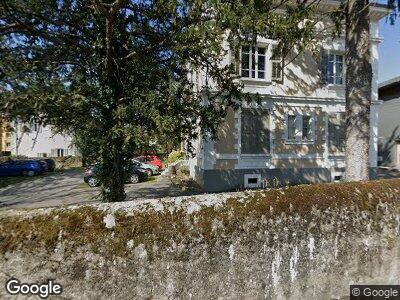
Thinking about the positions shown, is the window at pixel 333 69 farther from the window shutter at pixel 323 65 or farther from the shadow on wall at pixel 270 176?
the shadow on wall at pixel 270 176

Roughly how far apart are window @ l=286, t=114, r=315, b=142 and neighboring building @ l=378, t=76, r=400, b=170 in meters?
14.3

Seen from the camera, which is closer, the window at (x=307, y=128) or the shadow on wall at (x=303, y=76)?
the shadow on wall at (x=303, y=76)

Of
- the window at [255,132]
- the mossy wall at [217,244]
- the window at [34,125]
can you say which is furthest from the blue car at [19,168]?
the mossy wall at [217,244]

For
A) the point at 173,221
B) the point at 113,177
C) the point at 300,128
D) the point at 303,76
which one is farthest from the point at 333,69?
the point at 173,221

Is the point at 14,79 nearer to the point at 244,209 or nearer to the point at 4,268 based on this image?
the point at 4,268

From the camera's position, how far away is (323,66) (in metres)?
17.3

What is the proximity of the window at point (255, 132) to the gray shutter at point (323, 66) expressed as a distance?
13.0 feet

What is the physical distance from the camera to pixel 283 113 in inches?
656

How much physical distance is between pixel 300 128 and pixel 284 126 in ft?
3.38

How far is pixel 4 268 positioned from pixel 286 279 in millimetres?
2899

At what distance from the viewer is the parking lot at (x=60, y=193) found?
14.4 meters

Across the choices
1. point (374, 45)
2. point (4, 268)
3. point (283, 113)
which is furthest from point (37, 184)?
point (374, 45)

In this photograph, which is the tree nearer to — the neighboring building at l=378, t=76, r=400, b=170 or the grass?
the grass

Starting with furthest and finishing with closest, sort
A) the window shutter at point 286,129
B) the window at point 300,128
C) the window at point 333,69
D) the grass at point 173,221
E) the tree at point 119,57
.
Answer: the window at point 333,69, the window at point 300,128, the window shutter at point 286,129, the tree at point 119,57, the grass at point 173,221
